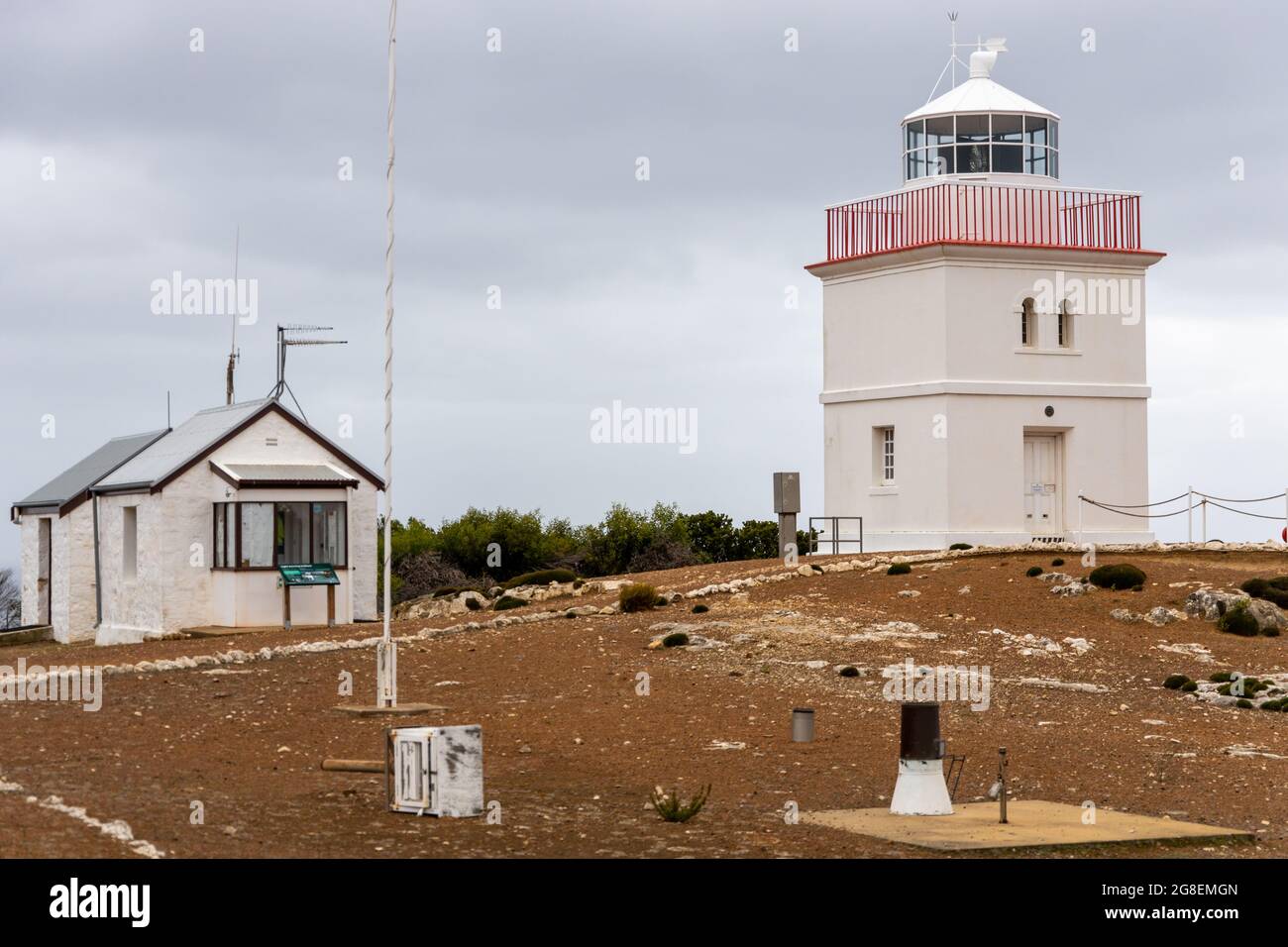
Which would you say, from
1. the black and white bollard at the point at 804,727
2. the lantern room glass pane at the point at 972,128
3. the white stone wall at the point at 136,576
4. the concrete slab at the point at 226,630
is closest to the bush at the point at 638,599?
the concrete slab at the point at 226,630

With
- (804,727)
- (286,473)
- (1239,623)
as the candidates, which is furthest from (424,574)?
(804,727)

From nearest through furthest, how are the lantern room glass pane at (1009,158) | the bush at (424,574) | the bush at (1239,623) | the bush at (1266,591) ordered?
1. the bush at (1239,623)
2. the bush at (1266,591)
3. the lantern room glass pane at (1009,158)
4. the bush at (424,574)

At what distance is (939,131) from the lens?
115ft

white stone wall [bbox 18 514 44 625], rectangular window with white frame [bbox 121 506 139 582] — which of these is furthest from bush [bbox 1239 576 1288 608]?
white stone wall [bbox 18 514 44 625]

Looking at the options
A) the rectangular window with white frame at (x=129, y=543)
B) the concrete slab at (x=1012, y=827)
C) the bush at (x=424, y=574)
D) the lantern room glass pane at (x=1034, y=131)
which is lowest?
the concrete slab at (x=1012, y=827)

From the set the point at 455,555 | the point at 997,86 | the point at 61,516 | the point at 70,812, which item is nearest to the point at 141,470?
the point at 61,516

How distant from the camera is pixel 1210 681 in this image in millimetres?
21812

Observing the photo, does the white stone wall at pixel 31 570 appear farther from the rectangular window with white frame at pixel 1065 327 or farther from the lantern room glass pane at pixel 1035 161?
the lantern room glass pane at pixel 1035 161

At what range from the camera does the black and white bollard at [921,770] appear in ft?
46.2

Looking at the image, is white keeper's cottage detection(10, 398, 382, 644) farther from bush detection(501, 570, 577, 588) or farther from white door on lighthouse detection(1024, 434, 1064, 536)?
white door on lighthouse detection(1024, 434, 1064, 536)

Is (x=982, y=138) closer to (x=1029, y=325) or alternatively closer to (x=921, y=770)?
(x=1029, y=325)

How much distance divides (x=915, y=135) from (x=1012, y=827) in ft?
79.4

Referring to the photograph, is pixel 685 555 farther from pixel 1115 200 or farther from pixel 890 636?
pixel 890 636

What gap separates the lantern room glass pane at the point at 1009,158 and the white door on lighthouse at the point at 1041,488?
555cm
